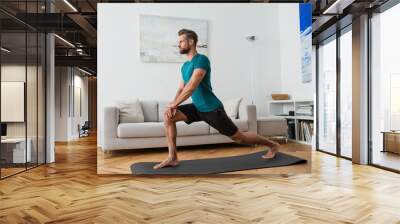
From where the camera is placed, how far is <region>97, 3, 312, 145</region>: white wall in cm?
396

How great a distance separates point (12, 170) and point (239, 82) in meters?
3.07

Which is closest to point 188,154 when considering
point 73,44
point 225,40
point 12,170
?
point 225,40

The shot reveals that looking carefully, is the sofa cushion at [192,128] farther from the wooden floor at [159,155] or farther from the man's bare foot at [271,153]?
the man's bare foot at [271,153]

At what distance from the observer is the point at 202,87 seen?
389cm

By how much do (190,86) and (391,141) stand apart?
2.80 metres

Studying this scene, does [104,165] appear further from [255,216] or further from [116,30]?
[255,216]

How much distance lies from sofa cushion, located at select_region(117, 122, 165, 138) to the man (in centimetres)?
9

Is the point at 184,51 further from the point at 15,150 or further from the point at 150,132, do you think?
the point at 15,150

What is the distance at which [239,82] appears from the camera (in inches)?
161

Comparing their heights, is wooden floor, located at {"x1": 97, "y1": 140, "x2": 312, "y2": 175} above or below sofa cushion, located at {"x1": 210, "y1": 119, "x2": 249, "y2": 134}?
below

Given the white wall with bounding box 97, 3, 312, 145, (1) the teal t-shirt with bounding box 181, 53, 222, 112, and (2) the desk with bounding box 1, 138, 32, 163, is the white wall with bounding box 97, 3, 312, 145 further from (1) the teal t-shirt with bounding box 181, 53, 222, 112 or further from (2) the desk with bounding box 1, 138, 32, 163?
(2) the desk with bounding box 1, 138, 32, 163

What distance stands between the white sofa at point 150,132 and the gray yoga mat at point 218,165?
0.22 metres

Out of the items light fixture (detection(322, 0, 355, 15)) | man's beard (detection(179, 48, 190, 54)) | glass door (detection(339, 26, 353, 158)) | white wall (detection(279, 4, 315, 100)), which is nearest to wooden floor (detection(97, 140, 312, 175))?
white wall (detection(279, 4, 315, 100))

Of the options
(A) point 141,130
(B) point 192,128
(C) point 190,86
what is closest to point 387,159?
(B) point 192,128
